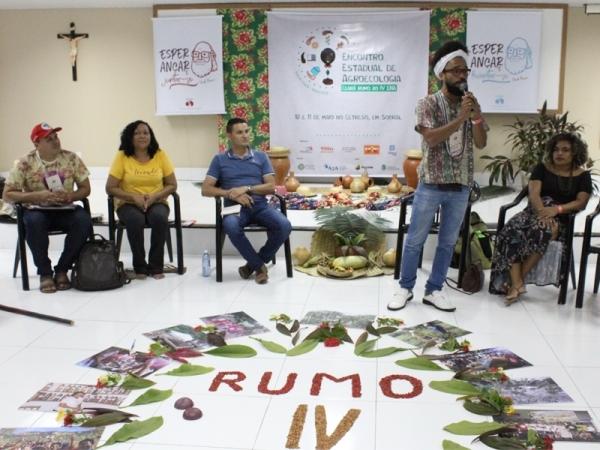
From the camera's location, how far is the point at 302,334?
3.20 meters

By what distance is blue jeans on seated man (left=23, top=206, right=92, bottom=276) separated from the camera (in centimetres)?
396

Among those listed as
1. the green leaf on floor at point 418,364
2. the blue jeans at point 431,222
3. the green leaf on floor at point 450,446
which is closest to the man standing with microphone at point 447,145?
the blue jeans at point 431,222

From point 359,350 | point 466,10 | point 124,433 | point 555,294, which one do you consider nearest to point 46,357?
point 124,433

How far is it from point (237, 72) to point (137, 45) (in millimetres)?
1178

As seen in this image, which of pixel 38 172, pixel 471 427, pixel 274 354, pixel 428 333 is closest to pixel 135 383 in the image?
pixel 274 354

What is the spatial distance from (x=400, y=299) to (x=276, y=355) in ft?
3.08

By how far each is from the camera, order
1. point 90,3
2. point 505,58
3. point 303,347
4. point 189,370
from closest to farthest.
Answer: point 189,370 → point 303,347 → point 505,58 → point 90,3

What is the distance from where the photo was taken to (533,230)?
3670 millimetres

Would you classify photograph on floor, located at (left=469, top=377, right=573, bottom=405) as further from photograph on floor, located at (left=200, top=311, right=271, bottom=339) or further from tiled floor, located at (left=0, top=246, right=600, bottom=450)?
photograph on floor, located at (left=200, top=311, right=271, bottom=339)

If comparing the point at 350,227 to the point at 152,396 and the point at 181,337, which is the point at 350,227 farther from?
the point at 152,396

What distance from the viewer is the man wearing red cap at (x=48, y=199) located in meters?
3.95

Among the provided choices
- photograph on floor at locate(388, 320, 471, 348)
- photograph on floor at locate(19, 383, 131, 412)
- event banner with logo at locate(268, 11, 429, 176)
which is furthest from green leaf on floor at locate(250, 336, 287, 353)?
event banner with logo at locate(268, 11, 429, 176)

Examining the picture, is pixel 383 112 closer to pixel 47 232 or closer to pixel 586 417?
pixel 47 232

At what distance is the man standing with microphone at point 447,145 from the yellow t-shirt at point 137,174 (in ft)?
5.55
